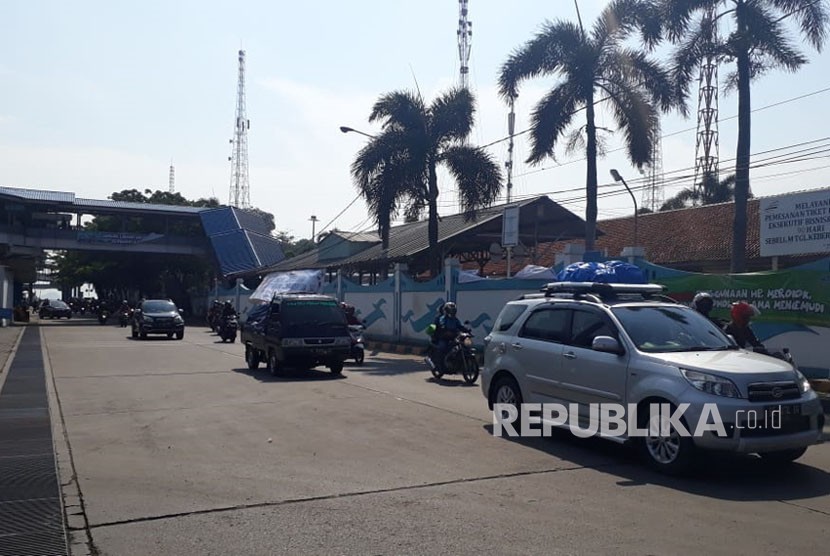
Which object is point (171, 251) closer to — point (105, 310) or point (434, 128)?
point (105, 310)

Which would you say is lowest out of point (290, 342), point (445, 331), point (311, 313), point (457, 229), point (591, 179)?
point (290, 342)

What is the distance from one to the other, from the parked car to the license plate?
11.5 m

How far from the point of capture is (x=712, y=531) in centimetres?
631

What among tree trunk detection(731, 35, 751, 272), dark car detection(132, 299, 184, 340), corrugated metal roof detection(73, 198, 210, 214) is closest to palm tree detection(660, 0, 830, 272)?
tree trunk detection(731, 35, 751, 272)

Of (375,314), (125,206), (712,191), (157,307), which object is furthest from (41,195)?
(712,191)

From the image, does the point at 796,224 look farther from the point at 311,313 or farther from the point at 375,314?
the point at 375,314

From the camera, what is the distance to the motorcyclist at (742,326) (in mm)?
10125

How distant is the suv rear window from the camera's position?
1081 cm

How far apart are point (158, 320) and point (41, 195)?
3452 cm

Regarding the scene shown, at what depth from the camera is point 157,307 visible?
113 feet

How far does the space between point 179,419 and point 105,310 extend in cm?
4557

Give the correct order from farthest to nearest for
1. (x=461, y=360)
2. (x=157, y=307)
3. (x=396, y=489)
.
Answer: (x=157, y=307) → (x=461, y=360) → (x=396, y=489)

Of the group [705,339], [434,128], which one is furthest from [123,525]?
[434,128]

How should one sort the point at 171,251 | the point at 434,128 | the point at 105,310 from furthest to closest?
1. the point at 171,251
2. the point at 105,310
3. the point at 434,128
